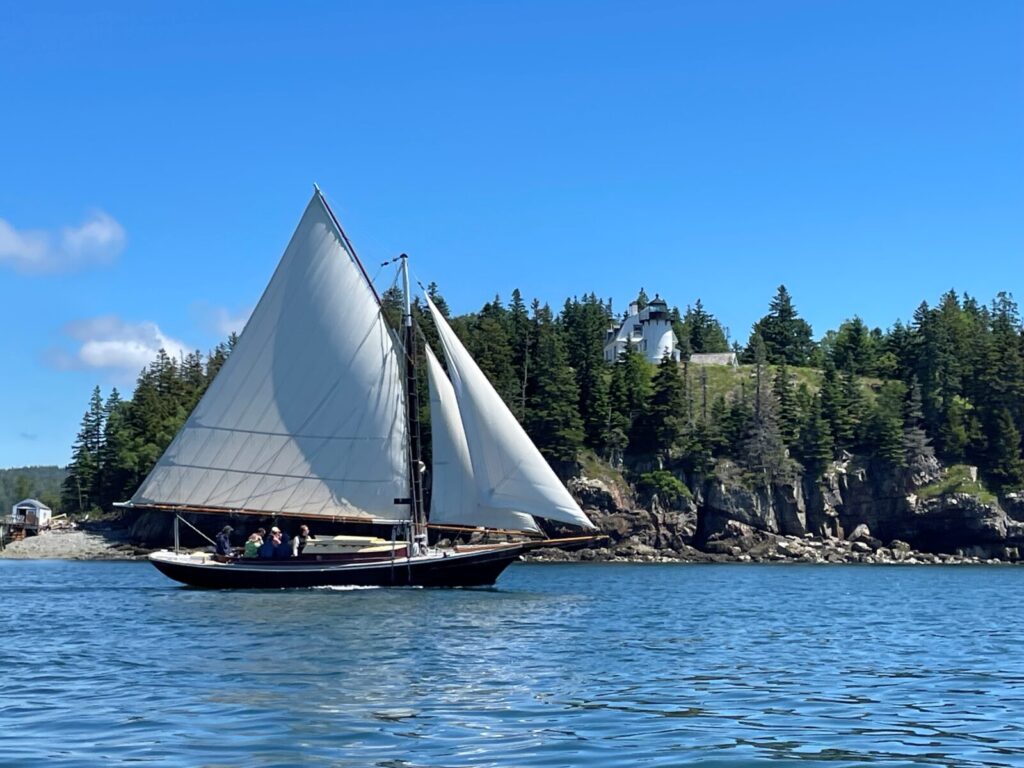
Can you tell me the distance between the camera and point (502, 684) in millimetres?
23391

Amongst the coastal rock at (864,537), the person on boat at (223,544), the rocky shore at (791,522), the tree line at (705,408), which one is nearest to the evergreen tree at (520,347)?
the tree line at (705,408)

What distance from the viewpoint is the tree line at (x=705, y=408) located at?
130125mm

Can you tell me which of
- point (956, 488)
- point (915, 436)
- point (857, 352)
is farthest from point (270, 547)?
point (857, 352)

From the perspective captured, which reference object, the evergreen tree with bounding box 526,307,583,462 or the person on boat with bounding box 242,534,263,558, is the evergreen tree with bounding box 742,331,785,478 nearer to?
the evergreen tree with bounding box 526,307,583,462

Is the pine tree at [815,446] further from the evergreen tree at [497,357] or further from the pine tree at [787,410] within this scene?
the evergreen tree at [497,357]

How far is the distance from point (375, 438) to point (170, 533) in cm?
8093

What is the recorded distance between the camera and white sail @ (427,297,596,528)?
5006 centimetres

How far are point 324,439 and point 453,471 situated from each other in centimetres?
601

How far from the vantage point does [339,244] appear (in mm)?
52531

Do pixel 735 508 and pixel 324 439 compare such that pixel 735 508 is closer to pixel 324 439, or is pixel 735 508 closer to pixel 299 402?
pixel 324 439

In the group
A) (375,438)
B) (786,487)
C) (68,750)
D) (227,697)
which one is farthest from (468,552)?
(786,487)

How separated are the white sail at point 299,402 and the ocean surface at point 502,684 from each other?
795 centimetres

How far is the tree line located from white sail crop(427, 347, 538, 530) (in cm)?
6757

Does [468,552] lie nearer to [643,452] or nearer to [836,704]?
[836,704]
